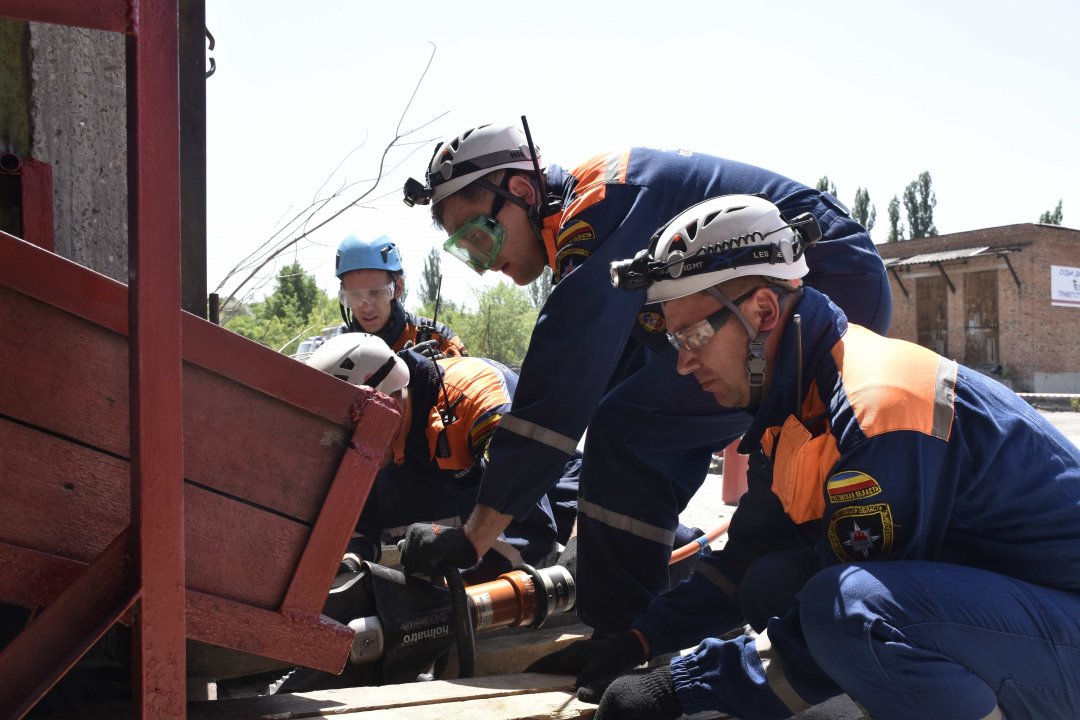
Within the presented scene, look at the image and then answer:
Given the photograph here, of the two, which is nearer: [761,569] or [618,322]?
[761,569]

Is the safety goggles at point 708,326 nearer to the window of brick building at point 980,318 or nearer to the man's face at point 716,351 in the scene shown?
the man's face at point 716,351

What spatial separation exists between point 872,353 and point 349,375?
204cm

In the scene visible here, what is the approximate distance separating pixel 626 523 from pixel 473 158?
1.39 meters

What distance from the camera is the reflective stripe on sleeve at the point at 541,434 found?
9.63 ft

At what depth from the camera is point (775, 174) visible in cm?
341

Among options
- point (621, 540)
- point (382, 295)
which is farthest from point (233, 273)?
point (621, 540)

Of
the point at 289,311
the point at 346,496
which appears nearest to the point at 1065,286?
the point at 289,311

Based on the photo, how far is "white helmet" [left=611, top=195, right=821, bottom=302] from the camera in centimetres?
247

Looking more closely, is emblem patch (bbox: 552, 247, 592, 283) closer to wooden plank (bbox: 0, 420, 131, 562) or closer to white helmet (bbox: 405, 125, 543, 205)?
white helmet (bbox: 405, 125, 543, 205)

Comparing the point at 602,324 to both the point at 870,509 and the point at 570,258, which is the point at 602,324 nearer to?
the point at 570,258

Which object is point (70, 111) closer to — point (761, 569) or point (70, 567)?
point (70, 567)

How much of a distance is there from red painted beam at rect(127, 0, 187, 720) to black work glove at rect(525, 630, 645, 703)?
1427 mm

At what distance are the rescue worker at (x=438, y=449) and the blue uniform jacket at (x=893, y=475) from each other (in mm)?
1457

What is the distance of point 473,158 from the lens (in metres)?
3.37
